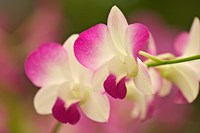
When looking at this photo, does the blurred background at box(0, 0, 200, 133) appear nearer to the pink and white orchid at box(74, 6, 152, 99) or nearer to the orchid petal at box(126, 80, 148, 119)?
the orchid petal at box(126, 80, 148, 119)

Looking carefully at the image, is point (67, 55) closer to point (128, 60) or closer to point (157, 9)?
point (128, 60)

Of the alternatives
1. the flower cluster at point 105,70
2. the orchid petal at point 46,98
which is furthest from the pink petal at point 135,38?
the orchid petal at point 46,98

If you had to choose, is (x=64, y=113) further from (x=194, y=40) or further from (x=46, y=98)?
(x=194, y=40)

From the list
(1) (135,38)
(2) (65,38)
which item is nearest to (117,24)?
(1) (135,38)

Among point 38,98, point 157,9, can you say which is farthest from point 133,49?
point 157,9

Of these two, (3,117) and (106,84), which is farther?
(3,117)
